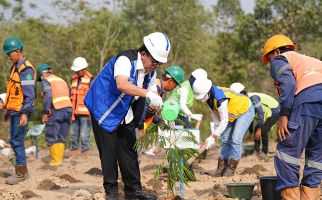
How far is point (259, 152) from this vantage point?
37.5ft

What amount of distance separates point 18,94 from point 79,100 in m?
3.18

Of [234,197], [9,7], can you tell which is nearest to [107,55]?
[9,7]

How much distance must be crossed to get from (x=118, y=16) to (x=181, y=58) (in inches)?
178

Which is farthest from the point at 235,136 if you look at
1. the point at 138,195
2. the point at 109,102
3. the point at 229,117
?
the point at 109,102

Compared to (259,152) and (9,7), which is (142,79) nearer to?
(259,152)

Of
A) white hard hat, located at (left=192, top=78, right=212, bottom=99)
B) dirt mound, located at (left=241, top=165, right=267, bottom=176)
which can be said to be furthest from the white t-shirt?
dirt mound, located at (left=241, top=165, right=267, bottom=176)

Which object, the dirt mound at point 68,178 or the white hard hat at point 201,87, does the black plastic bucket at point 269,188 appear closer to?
the white hard hat at point 201,87

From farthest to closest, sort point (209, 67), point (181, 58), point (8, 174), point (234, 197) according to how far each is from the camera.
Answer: point (181, 58) < point (209, 67) < point (8, 174) < point (234, 197)

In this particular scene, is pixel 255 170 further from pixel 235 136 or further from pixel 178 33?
pixel 178 33

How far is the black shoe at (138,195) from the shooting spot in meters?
5.69

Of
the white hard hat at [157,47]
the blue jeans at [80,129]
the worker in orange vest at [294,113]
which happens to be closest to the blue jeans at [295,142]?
the worker in orange vest at [294,113]

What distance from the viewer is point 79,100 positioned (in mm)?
10844

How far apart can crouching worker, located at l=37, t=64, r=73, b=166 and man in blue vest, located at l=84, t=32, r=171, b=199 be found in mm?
→ 4254

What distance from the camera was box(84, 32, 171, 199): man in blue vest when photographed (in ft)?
16.8
